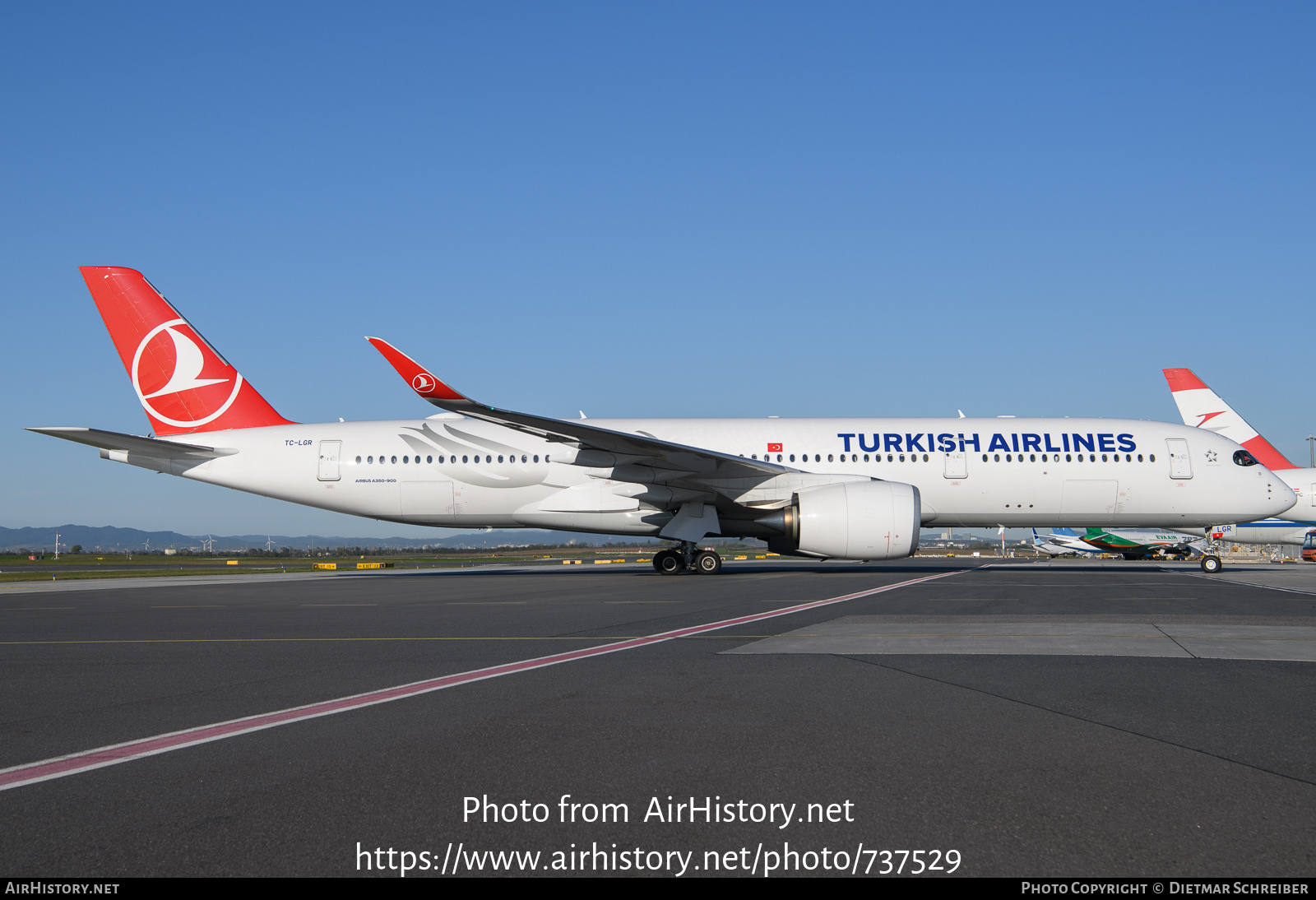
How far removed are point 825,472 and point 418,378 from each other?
416 inches

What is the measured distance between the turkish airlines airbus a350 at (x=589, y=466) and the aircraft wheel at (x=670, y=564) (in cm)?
5

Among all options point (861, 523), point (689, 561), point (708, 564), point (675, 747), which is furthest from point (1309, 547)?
point (675, 747)

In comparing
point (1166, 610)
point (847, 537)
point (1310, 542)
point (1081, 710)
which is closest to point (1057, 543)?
point (1310, 542)

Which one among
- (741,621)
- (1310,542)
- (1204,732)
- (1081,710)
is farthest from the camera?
(1310,542)

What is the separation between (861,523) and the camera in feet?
63.7

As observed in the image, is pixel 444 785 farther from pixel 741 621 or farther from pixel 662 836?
pixel 741 621

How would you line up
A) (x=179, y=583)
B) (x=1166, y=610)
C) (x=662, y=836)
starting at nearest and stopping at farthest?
(x=662, y=836)
(x=1166, y=610)
(x=179, y=583)

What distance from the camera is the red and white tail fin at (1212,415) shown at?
38969mm

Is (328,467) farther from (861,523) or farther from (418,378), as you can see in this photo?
(861,523)

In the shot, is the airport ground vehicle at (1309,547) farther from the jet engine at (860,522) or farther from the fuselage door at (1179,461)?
the jet engine at (860,522)

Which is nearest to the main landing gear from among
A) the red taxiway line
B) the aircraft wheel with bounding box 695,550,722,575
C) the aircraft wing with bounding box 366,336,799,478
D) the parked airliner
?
the aircraft wheel with bounding box 695,550,722,575

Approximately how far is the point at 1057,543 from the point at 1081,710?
6363cm

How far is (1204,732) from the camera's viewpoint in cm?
455

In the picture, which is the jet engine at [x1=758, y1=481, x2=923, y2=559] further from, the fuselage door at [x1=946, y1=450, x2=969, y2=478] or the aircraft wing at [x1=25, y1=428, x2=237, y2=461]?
the aircraft wing at [x1=25, y1=428, x2=237, y2=461]
